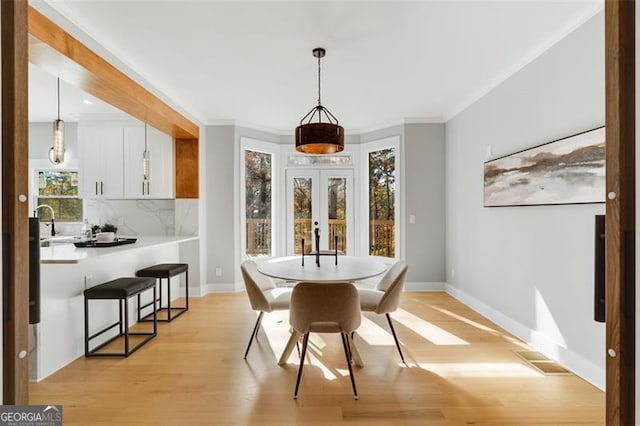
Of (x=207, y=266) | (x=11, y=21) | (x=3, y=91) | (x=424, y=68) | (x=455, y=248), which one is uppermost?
(x=424, y=68)

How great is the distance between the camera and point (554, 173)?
102 inches

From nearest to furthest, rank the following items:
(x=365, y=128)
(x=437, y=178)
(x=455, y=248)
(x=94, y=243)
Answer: (x=94, y=243)
(x=455, y=248)
(x=437, y=178)
(x=365, y=128)

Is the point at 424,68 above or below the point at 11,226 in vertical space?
above

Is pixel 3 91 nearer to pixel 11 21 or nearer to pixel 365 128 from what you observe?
pixel 11 21

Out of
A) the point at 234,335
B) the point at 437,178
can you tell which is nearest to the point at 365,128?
the point at 437,178

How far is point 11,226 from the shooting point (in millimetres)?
790

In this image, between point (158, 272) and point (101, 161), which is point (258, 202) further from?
point (101, 161)

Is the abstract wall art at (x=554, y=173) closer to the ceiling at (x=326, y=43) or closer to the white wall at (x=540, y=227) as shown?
the white wall at (x=540, y=227)

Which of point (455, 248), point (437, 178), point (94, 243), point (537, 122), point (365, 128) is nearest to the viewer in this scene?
point (537, 122)

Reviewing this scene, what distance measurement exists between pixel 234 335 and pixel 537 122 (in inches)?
134

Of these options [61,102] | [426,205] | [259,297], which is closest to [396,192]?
[426,205]

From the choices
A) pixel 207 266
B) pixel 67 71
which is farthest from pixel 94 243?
pixel 207 266

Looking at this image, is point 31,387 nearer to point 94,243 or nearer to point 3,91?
point 94,243

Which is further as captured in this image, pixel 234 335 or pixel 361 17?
pixel 234 335
